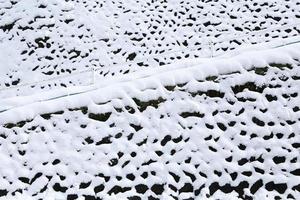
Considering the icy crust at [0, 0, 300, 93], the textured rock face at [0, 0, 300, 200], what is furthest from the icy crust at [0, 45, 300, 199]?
the icy crust at [0, 0, 300, 93]

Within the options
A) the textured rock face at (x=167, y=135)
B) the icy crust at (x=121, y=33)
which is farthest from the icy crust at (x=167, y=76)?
the icy crust at (x=121, y=33)

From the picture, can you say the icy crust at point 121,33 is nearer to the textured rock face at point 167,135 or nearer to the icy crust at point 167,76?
the icy crust at point 167,76

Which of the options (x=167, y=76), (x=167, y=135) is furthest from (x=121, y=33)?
(x=167, y=135)

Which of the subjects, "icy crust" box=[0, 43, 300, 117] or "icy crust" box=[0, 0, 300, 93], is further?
"icy crust" box=[0, 0, 300, 93]

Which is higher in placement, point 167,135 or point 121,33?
point 167,135

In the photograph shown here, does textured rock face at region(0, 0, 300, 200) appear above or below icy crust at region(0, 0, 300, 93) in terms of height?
above

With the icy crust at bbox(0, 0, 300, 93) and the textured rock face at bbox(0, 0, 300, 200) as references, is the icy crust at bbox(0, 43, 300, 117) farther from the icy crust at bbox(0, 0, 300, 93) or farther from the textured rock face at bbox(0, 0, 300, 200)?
the icy crust at bbox(0, 0, 300, 93)

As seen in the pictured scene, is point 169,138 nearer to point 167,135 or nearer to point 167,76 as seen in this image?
point 167,135
